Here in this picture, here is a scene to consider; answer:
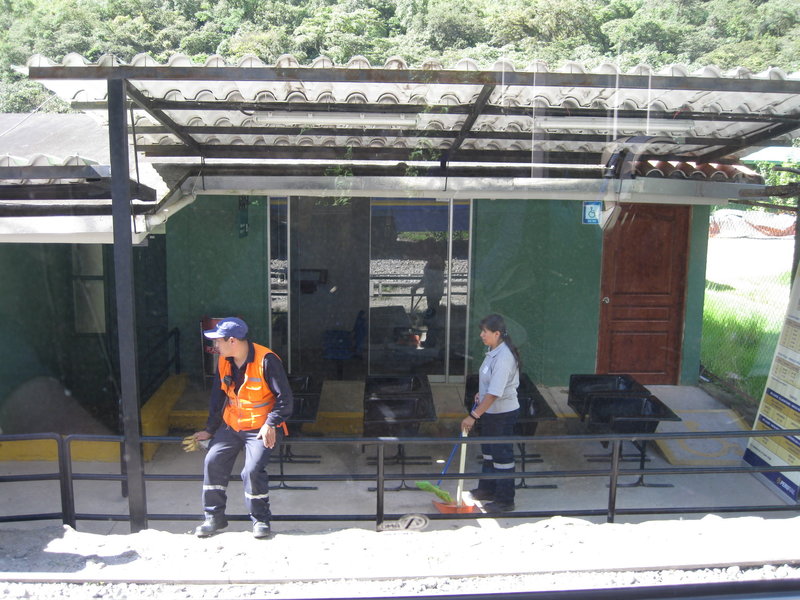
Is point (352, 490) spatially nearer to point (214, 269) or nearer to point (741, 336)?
point (214, 269)

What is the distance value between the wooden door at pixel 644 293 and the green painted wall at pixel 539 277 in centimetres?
26

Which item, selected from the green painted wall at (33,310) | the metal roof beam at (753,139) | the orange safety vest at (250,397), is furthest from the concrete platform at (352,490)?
the metal roof beam at (753,139)

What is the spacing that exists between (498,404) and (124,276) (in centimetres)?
293

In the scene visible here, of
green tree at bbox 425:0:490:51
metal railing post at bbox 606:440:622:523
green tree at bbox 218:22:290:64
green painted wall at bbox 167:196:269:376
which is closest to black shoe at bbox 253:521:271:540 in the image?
metal railing post at bbox 606:440:622:523

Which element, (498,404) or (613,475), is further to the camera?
(498,404)

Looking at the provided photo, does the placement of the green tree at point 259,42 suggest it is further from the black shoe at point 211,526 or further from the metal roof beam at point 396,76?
the black shoe at point 211,526

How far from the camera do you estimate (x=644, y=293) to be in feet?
28.1

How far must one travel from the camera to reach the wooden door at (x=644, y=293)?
8469 mm

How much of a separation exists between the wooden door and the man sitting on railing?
5121 millimetres

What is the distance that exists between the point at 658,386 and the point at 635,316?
93cm

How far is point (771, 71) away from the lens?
4.49 meters

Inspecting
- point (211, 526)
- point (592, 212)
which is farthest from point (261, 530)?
Result: point (592, 212)

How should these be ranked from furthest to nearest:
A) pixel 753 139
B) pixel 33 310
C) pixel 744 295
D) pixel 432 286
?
1. pixel 744 295
2. pixel 432 286
3. pixel 33 310
4. pixel 753 139

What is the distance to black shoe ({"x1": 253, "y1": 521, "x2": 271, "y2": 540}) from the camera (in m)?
4.57
